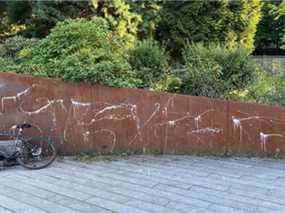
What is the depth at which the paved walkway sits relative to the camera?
445 centimetres

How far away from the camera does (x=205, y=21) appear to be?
42.4 feet

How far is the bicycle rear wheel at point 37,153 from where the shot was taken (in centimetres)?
618

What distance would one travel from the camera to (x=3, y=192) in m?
5.01

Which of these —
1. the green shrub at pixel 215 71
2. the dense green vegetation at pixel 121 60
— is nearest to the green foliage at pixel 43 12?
the dense green vegetation at pixel 121 60

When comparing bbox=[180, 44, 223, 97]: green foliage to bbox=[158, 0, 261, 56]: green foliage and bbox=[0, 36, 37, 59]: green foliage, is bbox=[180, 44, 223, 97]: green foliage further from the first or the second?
bbox=[158, 0, 261, 56]: green foliage

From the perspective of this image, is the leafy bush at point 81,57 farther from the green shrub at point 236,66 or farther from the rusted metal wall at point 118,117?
the green shrub at point 236,66

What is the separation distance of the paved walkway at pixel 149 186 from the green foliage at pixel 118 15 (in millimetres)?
6373

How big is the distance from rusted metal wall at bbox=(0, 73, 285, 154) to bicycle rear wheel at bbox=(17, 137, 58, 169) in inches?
15.4

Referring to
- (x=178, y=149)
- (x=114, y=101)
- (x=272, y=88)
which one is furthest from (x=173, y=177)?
(x=272, y=88)

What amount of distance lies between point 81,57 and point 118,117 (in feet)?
4.48

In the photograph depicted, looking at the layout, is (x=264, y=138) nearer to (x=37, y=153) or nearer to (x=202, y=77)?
(x=202, y=77)

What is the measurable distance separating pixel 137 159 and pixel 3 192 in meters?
2.41

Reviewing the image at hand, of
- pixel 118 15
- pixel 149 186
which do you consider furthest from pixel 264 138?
pixel 118 15

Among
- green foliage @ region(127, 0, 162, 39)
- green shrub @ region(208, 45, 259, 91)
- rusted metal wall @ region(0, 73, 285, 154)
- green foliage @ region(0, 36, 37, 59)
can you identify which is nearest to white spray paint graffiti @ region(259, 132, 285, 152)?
rusted metal wall @ region(0, 73, 285, 154)
